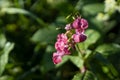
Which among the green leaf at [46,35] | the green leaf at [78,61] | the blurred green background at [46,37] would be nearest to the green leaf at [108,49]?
the blurred green background at [46,37]

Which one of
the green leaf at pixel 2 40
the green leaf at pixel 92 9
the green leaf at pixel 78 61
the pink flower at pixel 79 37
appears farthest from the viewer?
the green leaf at pixel 92 9

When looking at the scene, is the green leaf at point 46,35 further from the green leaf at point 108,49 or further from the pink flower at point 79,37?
the pink flower at point 79,37

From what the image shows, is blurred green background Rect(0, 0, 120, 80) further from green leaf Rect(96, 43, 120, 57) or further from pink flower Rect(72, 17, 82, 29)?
pink flower Rect(72, 17, 82, 29)

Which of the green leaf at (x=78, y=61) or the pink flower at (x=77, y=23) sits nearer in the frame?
the pink flower at (x=77, y=23)

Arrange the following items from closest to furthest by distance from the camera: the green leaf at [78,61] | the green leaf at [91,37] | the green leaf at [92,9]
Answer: the green leaf at [78,61] < the green leaf at [91,37] < the green leaf at [92,9]

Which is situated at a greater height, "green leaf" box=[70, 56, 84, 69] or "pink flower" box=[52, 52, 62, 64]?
"pink flower" box=[52, 52, 62, 64]

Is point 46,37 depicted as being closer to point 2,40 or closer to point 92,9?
point 2,40

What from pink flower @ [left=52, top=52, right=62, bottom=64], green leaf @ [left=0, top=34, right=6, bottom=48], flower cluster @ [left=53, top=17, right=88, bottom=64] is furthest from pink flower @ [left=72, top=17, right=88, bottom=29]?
green leaf @ [left=0, top=34, right=6, bottom=48]
